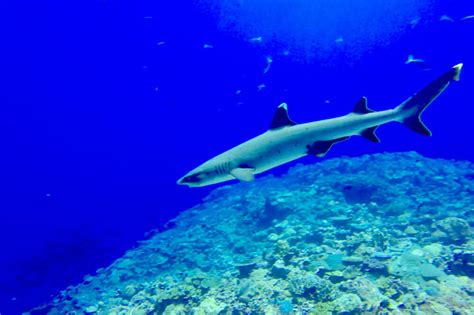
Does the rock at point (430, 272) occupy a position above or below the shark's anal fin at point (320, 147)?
below

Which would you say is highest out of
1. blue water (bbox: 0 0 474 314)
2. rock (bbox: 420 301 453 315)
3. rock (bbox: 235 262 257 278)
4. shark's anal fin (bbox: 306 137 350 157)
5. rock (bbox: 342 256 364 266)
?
blue water (bbox: 0 0 474 314)

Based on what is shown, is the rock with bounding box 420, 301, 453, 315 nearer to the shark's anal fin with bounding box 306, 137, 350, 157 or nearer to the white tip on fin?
the shark's anal fin with bounding box 306, 137, 350, 157

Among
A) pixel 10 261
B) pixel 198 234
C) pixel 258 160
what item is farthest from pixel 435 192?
pixel 10 261

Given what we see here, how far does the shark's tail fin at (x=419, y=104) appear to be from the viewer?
15.6ft

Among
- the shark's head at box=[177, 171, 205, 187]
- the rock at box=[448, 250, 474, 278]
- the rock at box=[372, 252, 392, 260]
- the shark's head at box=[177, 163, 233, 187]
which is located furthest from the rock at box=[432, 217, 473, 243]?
the shark's head at box=[177, 171, 205, 187]

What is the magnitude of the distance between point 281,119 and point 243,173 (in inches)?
45.3

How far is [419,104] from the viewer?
198 inches

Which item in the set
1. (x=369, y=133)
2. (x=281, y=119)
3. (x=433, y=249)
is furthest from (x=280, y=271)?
(x=281, y=119)

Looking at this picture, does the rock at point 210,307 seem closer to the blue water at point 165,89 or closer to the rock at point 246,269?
the rock at point 246,269

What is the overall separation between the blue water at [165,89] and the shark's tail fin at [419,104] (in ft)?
107

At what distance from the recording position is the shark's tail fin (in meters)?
4.77

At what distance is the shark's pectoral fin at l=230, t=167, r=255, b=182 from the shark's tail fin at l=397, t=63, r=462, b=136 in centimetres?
257

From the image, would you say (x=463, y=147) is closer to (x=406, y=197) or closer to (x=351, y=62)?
(x=351, y=62)

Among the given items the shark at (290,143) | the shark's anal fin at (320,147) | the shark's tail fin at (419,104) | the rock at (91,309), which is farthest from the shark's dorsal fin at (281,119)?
the rock at (91,309)
